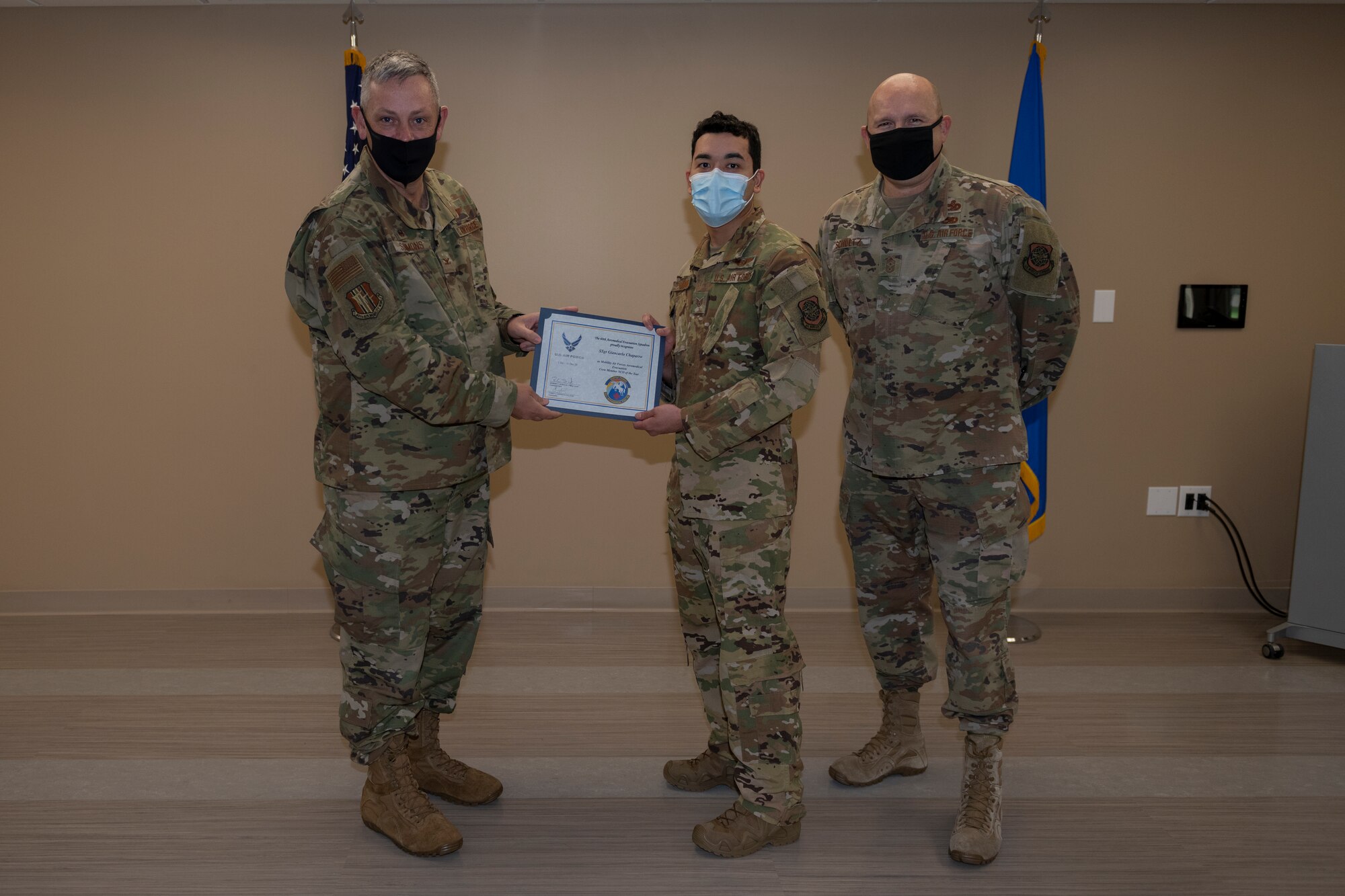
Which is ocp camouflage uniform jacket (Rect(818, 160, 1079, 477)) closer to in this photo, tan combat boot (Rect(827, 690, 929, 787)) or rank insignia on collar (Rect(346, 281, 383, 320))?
tan combat boot (Rect(827, 690, 929, 787))

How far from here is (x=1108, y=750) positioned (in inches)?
117

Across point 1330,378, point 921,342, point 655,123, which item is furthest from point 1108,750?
point 655,123

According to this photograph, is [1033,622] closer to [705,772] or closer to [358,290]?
[705,772]

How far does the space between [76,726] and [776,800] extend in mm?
2301

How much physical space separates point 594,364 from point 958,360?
92cm

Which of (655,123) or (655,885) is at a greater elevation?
(655,123)

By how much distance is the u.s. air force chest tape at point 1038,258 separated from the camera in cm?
235

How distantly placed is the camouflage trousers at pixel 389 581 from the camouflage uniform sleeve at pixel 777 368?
27.4 inches

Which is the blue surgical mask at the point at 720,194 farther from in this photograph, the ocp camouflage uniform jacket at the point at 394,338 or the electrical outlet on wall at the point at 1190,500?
the electrical outlet on wall at the point at 1190,500

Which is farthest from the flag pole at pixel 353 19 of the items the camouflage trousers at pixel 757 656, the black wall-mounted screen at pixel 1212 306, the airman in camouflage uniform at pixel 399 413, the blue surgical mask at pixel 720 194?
the camouflage trousers at pixel 757 656

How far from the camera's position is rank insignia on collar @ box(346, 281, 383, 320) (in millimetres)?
2162

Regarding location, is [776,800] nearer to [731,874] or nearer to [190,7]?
[731,874]

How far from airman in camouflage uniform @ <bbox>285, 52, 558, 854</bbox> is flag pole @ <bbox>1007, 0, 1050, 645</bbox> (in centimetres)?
227

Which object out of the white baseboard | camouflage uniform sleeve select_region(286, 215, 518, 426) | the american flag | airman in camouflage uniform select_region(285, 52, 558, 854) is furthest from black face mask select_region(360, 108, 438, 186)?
the white baseboard
